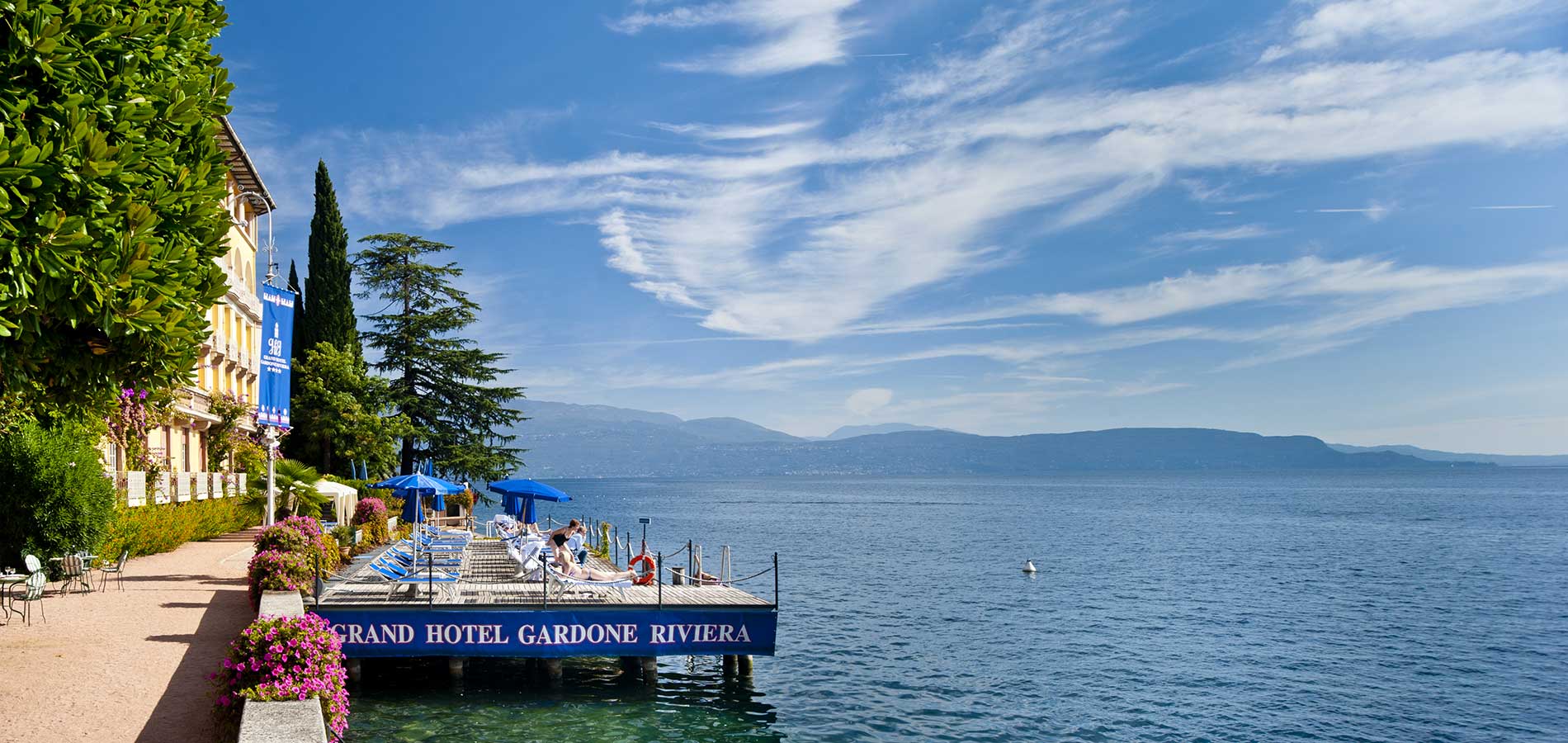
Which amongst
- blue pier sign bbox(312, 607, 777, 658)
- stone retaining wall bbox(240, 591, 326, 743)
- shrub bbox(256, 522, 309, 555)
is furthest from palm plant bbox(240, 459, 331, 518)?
stone retaining wall bbox(240, 591, 326, 743)

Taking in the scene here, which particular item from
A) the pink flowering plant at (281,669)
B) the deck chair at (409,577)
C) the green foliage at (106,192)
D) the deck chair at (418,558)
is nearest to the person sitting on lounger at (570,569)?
the deck chair at (409,577)

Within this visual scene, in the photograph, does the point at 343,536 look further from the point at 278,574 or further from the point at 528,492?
the point at 278,574

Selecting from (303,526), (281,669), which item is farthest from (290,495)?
(281,669)

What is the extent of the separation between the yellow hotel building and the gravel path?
1549 centimetres

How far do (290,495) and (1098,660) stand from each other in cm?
2671

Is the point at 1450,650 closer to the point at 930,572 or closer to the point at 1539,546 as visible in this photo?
the point at 930,572

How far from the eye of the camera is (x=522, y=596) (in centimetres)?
1891

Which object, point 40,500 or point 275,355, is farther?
point 275,355

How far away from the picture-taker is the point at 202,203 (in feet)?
33.2

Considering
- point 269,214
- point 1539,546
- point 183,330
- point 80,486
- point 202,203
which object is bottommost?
point 1539,546

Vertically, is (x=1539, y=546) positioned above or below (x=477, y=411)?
below

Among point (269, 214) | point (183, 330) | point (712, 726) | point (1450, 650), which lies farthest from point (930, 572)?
point (183, 330)

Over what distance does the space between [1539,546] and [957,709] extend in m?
61.9

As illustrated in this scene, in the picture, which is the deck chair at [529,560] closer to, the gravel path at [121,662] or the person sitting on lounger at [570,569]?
the person sitting on lounger at [570,569]
